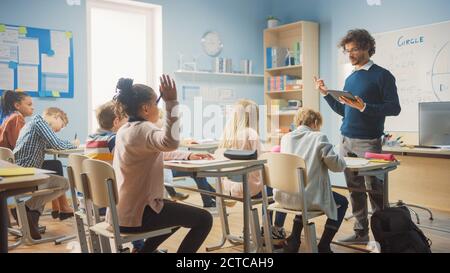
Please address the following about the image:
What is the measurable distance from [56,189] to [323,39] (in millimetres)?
4209

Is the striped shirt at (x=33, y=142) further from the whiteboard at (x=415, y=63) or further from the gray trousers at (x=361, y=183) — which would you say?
the whiteboard at (x=415, y=63)

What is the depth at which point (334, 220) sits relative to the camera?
2906 millimetres

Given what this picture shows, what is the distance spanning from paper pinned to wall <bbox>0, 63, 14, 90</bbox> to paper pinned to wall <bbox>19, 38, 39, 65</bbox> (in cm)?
15

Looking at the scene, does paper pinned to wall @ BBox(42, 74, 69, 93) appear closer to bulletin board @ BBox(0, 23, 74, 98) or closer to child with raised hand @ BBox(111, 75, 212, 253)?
bulletin board @ BBox(0, 23, 74, 98)

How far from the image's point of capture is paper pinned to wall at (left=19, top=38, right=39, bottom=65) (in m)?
5.06

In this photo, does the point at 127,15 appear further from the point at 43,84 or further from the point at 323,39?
the point at 323,39

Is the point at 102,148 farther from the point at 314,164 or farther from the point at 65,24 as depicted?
the point at 65,24

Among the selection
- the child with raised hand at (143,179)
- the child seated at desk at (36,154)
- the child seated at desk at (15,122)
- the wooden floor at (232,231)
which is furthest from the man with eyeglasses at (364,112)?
the child seated at desk at (15,122)

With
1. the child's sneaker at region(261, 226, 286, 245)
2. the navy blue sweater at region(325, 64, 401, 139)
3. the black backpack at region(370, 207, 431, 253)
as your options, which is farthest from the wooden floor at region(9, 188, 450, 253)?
the navy blue sweater at region(325, 64, 401, 139)

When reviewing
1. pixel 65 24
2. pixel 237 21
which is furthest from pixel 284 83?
pixel 65 24

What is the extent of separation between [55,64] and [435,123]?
4.00 metres

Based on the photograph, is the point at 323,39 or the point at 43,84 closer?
the point at 43,84

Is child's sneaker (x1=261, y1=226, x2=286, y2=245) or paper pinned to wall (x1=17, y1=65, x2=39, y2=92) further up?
paper pinned to wall (x1=17, y1=65, x2=39, y2=92)
